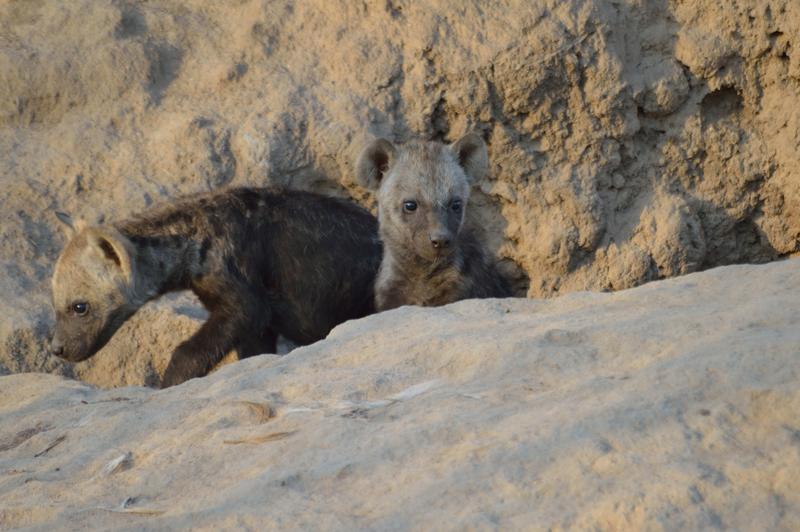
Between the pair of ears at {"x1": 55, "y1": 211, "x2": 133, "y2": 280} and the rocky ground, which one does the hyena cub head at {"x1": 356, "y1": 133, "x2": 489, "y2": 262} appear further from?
the pair of ears at {"x1": 55, "y1": 211, "x2": 133, "y2": 280}

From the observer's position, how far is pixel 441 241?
5730mm

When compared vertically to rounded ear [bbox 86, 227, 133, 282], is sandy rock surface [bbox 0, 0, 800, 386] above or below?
above

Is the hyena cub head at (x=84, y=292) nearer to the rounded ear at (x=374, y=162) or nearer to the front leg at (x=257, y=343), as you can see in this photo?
the front leg at (x=257, y=343)

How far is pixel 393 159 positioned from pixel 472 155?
43cm

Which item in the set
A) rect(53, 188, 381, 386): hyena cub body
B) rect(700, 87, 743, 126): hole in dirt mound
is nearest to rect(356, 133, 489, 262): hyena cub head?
rect(53, 188, 381, 386): hyena cub body

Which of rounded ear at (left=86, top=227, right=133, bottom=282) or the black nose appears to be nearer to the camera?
the black nose

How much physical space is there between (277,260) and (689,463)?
377 centimetres

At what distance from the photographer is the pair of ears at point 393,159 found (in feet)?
20.8

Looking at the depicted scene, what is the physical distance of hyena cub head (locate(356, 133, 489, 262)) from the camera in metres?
6.00

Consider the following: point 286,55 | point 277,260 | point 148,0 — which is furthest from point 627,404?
point 148,0

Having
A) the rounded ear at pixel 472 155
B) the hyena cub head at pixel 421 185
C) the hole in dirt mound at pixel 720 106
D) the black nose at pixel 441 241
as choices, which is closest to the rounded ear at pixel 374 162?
the hyena cub head at pixel 421 185

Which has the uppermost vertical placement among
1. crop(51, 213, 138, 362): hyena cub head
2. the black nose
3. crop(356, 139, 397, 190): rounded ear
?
crop(356, 139, 397, 190): rounded ear

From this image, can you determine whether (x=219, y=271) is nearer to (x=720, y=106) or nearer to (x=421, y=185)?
(x=421, y=185)

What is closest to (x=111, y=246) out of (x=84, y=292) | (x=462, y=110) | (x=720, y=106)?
(x=84, y=292)
